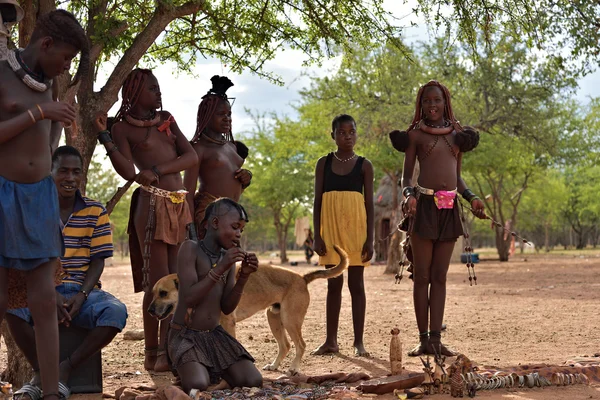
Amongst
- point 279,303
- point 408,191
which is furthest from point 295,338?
point 408,191

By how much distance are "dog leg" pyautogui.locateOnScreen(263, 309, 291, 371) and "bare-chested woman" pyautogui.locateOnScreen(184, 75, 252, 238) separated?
3.24ft

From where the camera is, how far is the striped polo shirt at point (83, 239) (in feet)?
17.0

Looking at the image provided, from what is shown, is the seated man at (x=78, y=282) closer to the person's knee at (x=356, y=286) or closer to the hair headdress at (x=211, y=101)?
the hair headdress at (x=211, y=101)

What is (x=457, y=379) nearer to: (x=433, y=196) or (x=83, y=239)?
(x=433, y=196)

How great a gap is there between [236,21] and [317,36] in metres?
0.81

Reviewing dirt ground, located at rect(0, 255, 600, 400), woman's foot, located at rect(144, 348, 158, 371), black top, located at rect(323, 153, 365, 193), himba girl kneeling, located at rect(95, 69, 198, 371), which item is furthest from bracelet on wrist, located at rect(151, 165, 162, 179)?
black top, located at rect(323, 153, 365, 193)

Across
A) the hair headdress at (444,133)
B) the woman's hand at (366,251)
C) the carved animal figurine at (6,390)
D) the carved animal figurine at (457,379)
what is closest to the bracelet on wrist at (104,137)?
the carved animal figurine at (6,390)

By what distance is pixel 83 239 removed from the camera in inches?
206

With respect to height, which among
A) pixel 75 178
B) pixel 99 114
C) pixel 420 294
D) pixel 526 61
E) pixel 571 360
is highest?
pixel 526 61

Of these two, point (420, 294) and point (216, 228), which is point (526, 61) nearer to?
point (420, 294)

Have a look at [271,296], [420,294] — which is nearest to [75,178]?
[271,296]

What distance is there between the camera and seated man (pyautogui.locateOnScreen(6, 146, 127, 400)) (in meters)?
4.90

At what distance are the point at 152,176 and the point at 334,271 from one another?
173 centimetres

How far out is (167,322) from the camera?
19.8ft
